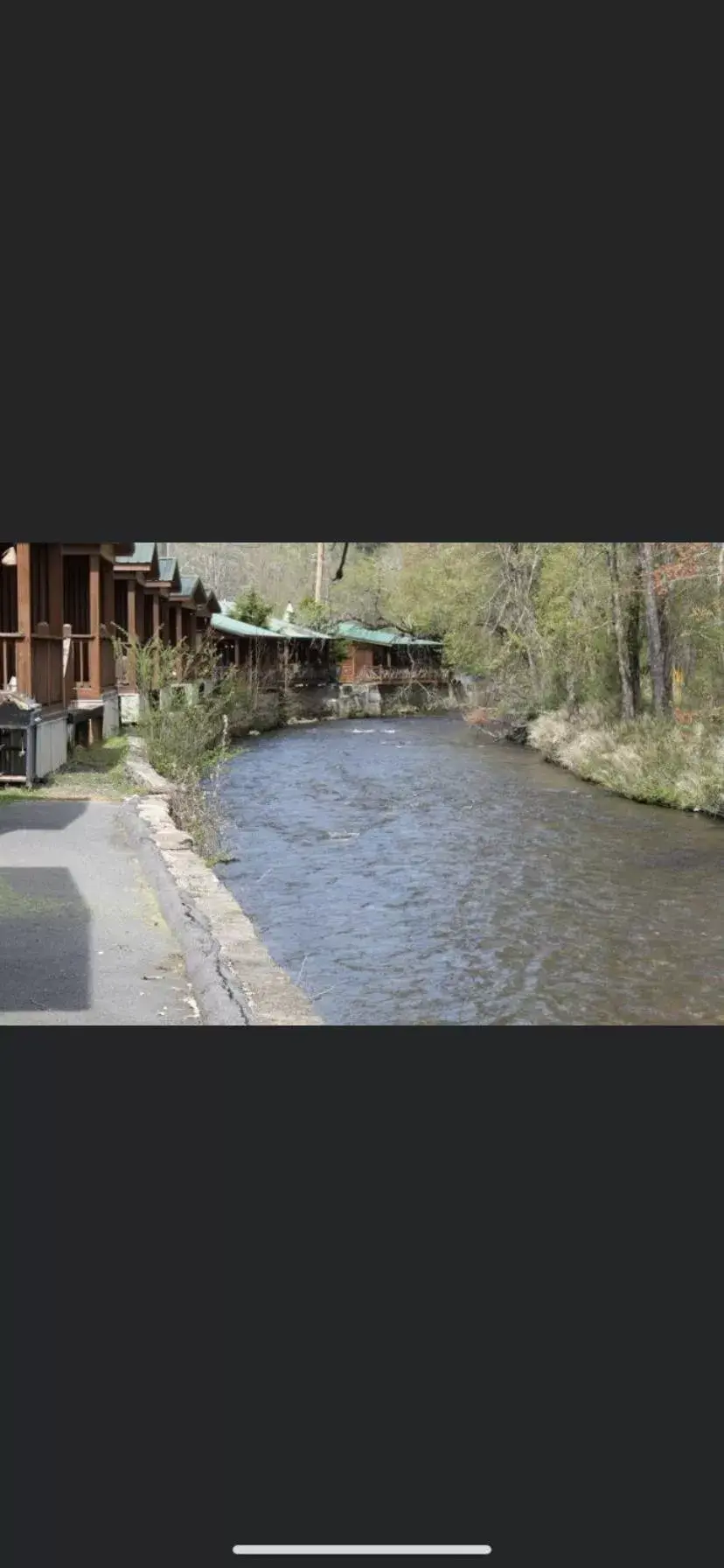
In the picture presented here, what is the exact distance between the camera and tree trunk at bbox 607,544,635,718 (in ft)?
76.7

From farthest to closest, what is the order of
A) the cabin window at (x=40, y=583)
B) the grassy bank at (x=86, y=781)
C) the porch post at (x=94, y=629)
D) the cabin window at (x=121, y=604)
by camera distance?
the cabin window at (x=121, y=604), the porch post at (x=94, y=629), the cabin window at (x=40, y=583), the grassy bank at (x=86, y=781)

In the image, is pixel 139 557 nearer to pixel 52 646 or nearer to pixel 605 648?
pixel 52 646

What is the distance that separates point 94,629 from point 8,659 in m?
3.65

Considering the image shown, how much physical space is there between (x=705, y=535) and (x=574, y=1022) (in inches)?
287

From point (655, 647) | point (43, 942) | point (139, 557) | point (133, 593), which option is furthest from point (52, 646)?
point (655, 647)

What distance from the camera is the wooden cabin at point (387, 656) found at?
1822 inches

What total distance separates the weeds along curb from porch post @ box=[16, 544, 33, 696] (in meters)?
4.69

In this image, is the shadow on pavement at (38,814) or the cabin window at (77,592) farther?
the cabin window at (77,592)

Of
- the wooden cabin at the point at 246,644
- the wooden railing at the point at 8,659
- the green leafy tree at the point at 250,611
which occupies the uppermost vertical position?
the green leafy tree at the point at 250,611

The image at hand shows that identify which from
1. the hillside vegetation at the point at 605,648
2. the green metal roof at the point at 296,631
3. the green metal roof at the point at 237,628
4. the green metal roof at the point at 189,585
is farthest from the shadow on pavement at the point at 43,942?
the green metal roof at the point at 296,631

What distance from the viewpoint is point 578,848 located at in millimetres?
16797

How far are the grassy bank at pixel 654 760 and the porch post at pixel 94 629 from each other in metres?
7.72

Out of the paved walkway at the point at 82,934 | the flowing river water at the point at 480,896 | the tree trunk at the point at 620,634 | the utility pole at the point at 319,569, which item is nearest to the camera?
the paved walkway at the point at 82,934

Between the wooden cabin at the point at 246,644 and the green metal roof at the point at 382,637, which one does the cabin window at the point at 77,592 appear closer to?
the wooden cabin at the point at 246,644
